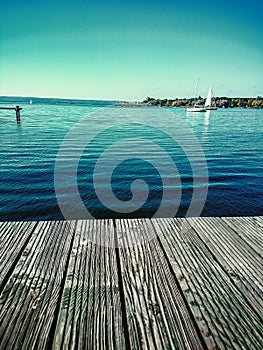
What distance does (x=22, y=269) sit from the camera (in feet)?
6.71

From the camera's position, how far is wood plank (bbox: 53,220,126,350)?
1452mm

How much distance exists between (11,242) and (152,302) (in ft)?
4.96

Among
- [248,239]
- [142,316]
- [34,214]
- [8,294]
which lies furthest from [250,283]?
[34,214]

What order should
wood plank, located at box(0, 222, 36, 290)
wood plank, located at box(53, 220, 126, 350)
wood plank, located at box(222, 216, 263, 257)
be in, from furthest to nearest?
1. wood plank, located at box(222, 216, 263, 257)
2. wood plank, located at box(0, 222, 36, 290)
3. wood plank, located at box(53, 220, 126, 350)

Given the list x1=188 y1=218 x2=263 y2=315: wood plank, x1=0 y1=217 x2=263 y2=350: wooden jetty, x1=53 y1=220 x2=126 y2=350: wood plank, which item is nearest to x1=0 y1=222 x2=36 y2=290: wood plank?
x1=0 y1=217 x2=263 y2=350: wooden jetty

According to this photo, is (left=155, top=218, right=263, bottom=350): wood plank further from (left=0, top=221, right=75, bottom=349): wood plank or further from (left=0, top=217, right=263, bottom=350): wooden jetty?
(left=0, top=221, right=75, bottom=349): wood plank

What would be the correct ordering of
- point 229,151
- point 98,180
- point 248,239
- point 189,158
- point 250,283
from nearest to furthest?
point 250,283, point 248,239, point 98,180, point 189,158, point 229,151

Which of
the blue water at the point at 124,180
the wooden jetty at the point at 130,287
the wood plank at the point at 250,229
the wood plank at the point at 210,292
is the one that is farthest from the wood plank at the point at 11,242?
the blue water at the point at 124,180

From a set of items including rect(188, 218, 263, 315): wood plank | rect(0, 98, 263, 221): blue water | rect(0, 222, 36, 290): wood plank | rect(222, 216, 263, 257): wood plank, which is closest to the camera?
rect(188, 218, 263, 315): wood plank

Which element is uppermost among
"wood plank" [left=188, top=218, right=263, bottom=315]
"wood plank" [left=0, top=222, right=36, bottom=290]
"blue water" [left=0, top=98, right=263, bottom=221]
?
"wood plank" [left=188, top=218, right=263, bottom=315]

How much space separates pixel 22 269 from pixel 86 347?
0.93 metres

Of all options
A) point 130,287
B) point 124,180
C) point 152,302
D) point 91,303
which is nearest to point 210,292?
point 152,302

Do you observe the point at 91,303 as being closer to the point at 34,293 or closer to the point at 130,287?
the point at 130,287

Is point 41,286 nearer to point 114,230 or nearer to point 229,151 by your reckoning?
point 114,230
